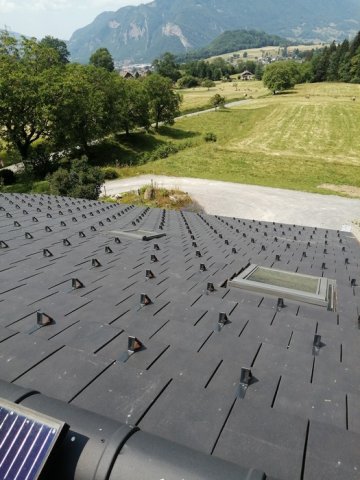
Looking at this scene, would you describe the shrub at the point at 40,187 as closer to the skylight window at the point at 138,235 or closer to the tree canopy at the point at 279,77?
the skylight window at the point at 138,235

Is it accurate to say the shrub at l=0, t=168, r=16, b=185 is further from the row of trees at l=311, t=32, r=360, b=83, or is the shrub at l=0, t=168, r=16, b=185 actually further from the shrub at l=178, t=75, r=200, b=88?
the row of trees at l=311, t=32, r=360, b=83

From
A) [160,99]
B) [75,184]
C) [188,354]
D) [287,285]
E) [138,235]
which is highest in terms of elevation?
[160,99]

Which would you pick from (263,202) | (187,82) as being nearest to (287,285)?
(263,202)

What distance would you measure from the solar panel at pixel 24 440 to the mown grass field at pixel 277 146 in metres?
48.9

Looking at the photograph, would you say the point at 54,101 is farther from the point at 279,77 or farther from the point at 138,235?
the point at 279,77

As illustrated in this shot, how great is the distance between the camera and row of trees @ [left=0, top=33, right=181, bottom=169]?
5041 cm

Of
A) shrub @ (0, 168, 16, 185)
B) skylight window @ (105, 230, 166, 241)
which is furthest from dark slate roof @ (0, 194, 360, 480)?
shrub @ (0, 168, 16, 185)

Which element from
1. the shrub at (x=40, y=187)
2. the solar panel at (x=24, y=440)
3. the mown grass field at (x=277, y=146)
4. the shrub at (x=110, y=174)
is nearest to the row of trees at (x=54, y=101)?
the shrub at (x=40, y=187)

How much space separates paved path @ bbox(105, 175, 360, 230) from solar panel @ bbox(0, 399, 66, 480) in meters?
35.4

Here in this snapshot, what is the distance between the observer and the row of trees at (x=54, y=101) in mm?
50406

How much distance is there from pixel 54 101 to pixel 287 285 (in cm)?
5410

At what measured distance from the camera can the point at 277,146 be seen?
69000 millimetres

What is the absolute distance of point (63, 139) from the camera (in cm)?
5600

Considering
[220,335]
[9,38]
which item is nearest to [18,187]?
[9,38]
